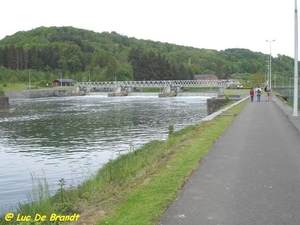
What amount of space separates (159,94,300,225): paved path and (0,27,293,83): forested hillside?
395 feet

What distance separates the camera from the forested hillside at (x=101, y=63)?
146 m

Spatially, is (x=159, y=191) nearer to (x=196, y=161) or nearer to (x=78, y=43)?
(x=196, y=161)

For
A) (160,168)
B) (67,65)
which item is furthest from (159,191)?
(67,65)

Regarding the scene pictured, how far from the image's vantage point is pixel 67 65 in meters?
167

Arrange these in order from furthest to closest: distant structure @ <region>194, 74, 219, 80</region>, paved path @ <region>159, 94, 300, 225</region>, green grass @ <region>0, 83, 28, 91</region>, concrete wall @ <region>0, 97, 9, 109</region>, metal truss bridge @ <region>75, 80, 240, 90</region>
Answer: distant structure @ <region>194, 74, 219, 80</region>
metal truss bridge @ <region>75, 80, 240, 90</region>
green grass @ <region>0, 83, 28, 91</region>
concrete wall @ <region>0, 97, 9, 109</region>
paved path @ <region>159, 94, 300, 225</region>

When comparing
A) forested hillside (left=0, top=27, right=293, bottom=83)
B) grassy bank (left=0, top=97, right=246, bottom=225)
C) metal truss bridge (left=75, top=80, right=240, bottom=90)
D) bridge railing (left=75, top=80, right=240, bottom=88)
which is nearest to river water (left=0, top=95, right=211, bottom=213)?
grassy bank (left=0, top=97, right=246, bottom=225)

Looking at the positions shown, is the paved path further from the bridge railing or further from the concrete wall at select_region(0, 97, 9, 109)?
the bridge railing

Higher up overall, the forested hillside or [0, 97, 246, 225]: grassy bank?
the forested hillside

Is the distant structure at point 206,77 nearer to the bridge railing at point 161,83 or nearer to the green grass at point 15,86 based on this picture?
the bridge railing at point 161,83

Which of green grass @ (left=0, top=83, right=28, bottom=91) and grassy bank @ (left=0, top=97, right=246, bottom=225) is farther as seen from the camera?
green grass @ (left=0, top=83, right=28, bottom=91)

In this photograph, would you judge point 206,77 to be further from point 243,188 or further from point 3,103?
point 243,188

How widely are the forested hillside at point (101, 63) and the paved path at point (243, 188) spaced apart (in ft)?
395

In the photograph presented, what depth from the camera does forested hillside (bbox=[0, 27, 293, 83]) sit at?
14612cm

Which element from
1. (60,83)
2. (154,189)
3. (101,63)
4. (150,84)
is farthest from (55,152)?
(101,63)
